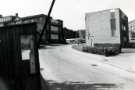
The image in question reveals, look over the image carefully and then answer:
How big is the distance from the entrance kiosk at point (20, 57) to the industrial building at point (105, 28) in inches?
1267

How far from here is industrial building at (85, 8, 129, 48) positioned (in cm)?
3802

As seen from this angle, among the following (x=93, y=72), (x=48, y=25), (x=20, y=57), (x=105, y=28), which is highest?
(x=48, y=25)

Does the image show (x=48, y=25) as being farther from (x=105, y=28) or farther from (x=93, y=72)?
(x=93, y=72)

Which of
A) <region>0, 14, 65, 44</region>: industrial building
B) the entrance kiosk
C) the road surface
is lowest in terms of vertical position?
the road surface

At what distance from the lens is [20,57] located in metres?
7.92

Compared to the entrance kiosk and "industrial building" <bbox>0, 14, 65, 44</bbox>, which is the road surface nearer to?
the entrance kiosk

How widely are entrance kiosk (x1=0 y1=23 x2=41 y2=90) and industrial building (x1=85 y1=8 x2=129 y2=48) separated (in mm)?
32194

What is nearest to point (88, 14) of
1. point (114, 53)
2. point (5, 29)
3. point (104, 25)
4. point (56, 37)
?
point (104, 25)

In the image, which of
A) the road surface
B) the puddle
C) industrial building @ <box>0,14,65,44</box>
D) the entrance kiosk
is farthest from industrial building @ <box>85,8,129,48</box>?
the entrance kiosk

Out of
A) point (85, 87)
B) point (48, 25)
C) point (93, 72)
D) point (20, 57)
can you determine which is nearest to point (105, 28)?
point (48, 25)

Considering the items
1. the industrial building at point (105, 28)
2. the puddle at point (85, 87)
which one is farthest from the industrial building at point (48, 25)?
the puddle at point (85, 87)

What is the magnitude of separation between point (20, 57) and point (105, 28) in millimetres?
33698

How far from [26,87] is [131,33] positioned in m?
64.8

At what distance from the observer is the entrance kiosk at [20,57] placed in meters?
7.85
